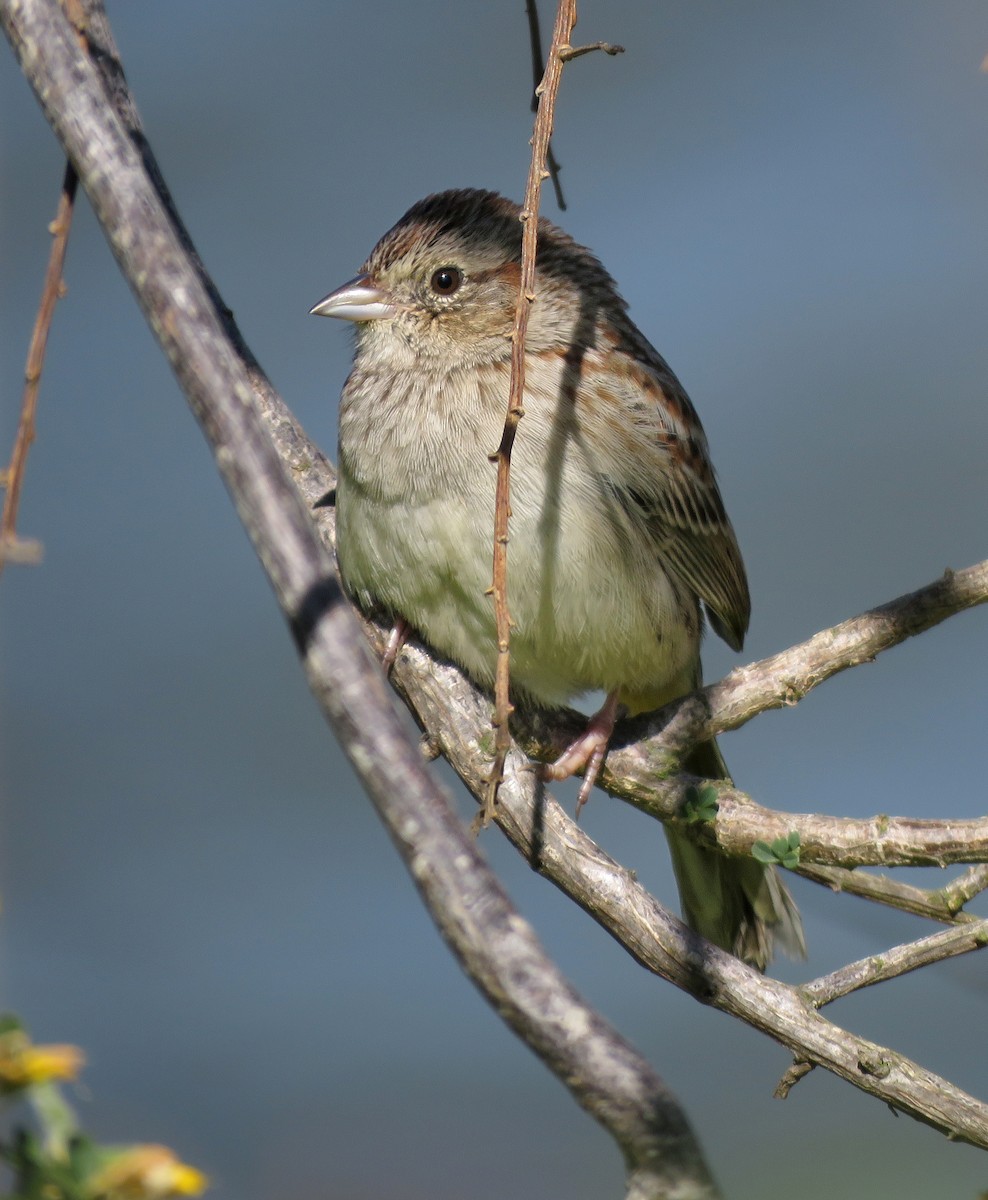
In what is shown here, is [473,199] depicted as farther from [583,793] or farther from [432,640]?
[583,793]

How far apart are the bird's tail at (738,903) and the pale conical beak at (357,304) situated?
124cm

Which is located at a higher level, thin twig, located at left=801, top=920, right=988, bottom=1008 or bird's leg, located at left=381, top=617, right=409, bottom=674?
bird's leg, located at left=381, top=617, right=409, bottom=674

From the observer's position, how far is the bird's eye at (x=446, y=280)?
304cm

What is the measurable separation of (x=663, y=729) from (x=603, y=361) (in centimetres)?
89

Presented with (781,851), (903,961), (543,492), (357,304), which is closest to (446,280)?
(357,304)

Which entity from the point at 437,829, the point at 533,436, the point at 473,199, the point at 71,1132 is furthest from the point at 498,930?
the point at 473,199

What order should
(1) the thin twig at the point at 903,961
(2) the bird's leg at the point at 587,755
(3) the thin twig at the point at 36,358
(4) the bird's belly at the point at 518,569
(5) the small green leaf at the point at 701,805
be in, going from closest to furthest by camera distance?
(3) the thin twig at the point at 36,358 < (1) the thin twig at the point at 903,961 < (5) the small green leaf at the point at 701,805 < (2) the bird's leg at the point at 587,755 < (4) the bird's belly at the point at 518,569

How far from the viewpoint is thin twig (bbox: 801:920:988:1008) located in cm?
202

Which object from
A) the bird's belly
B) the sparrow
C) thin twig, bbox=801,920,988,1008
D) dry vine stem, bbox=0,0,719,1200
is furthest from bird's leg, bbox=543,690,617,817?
dry vine stem, bbox=0,0,719,1200

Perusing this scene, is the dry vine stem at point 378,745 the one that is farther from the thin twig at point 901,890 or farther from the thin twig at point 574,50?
the thin twig at point 901,890

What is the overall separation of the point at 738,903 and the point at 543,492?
109 cm

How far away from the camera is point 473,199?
3.13 meters

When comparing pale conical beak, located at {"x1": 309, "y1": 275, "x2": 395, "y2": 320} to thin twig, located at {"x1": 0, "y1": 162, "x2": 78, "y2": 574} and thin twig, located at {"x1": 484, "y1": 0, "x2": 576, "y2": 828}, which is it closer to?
thin twig, located at {"x1": 484, "y1": 0, "x2": 576, "y2": 828}

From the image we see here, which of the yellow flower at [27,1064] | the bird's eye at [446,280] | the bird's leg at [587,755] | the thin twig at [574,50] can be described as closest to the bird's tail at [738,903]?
the bird's leg at [587,755]
